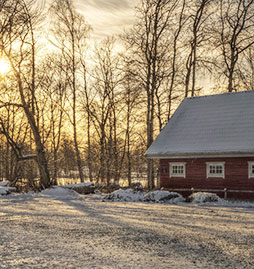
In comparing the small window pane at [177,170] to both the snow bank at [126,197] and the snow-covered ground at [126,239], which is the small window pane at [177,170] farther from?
the snow-covered ground at [126,239]

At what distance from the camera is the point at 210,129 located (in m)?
26.4

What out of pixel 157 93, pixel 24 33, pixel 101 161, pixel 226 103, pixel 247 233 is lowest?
pixel 247 233

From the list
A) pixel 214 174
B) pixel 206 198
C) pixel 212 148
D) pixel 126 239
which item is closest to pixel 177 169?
pixel 214 174

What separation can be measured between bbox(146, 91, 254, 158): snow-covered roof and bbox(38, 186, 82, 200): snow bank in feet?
18.9

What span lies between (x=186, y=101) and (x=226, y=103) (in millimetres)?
3547

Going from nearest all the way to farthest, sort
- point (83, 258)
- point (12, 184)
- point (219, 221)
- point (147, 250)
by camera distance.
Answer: point (83, 258) → point (147, 250) → point (219, 221) → point (12, 184)

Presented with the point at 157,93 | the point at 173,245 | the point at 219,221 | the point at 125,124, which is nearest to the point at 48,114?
the point at 125,124

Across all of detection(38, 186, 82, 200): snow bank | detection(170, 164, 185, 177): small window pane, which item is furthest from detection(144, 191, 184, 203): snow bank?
detection(38, 186, 82, 200): snow bank

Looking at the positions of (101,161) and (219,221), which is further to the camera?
(101,161)

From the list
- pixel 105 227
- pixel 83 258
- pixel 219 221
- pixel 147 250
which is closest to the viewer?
pixel 83 258

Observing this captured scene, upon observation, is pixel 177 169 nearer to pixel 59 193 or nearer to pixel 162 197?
pixel 162 197

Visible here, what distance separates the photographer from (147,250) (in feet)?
30.5

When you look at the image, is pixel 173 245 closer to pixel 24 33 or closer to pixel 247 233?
pixel 247 233

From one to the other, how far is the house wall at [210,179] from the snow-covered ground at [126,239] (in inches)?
255
